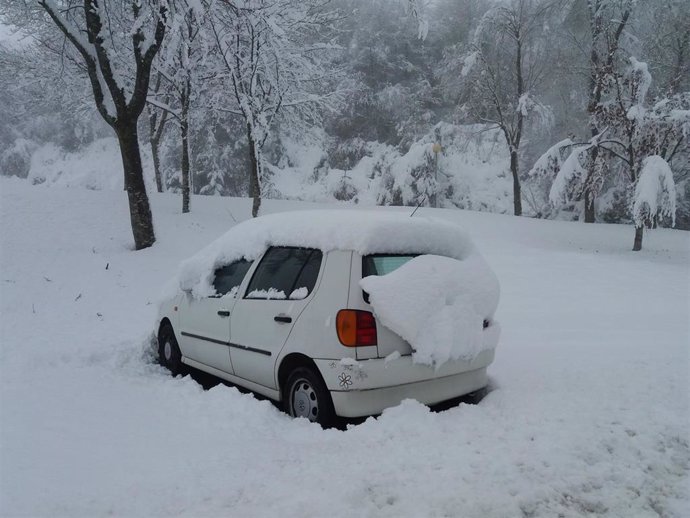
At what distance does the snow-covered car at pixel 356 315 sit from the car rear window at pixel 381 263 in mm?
10

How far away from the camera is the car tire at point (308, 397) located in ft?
12.1

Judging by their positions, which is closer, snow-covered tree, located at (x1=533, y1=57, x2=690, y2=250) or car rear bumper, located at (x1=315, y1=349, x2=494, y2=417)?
car rear bumper, located at (x1=315, y1=349, x2=494, y2=417)

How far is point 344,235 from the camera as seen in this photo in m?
3.93

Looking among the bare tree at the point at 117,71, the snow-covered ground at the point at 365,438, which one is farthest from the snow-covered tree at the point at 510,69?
the snow-covered ground at the point at 365,438

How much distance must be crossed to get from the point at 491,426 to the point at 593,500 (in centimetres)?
93

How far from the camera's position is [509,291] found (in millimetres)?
9766

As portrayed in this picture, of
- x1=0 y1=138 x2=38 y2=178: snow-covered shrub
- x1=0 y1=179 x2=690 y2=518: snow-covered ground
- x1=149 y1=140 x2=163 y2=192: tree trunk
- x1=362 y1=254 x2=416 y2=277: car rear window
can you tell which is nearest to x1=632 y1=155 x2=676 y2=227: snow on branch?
x1=0 y1=179 x2=690 y2=518: snow-covered ground

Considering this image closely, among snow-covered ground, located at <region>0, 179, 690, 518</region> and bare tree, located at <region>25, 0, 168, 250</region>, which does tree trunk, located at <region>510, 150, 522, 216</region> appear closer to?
snow-covered ground, located at <region>0, 179, 690, 518</region>

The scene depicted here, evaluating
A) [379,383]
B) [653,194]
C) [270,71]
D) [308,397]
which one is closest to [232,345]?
[308,397]

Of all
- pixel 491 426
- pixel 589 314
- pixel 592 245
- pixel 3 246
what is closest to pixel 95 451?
pixel 491 426

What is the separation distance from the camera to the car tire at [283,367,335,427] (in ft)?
12.1

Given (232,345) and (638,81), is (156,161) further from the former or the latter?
(232,345)

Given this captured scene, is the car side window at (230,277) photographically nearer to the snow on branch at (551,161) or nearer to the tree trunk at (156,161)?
the snow on branch at (551,161)

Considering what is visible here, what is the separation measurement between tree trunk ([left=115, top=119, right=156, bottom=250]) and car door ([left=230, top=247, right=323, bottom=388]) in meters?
8.78
